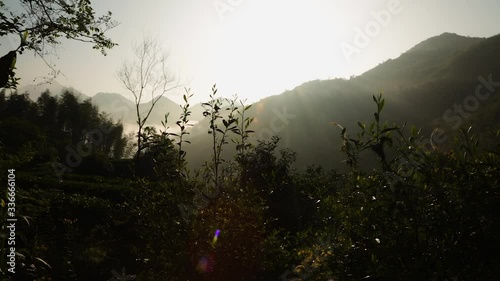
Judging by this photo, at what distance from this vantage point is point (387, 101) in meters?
68.1

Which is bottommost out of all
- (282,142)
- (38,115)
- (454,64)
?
(282,142)

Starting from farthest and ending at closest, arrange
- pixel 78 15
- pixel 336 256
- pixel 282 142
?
pixel 282 142 → pixel 78 15 → pixel 336 256

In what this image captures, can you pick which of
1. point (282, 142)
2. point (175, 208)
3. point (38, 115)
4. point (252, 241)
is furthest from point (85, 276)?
point (38, 115)

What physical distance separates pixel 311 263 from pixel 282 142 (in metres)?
71.3

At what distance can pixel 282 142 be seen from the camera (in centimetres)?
7406

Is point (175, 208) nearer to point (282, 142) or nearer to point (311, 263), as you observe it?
point (311, 263)

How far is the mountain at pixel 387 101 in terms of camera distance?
5984cm

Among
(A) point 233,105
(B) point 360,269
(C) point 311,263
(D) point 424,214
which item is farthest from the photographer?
(A) point 233,105
